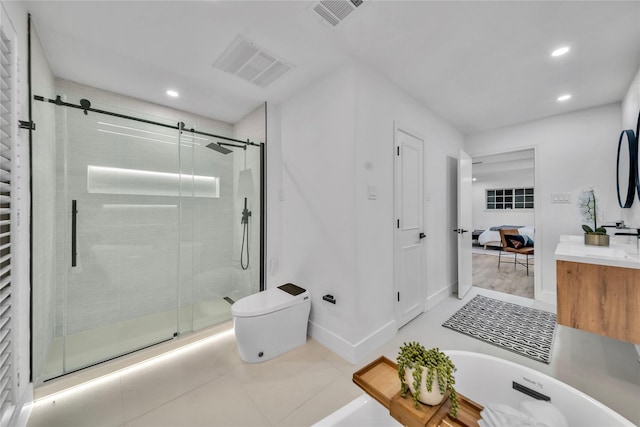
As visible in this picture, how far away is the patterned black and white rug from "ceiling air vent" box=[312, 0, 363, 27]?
285 centimetres

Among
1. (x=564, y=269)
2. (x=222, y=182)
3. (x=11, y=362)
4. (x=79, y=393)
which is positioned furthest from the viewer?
(x=222, y=182)

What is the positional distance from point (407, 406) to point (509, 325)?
2440 mm

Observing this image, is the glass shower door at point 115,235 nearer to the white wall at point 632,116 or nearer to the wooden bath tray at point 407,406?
the wooden bath tray at point 407,406

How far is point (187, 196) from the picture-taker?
2.48 m

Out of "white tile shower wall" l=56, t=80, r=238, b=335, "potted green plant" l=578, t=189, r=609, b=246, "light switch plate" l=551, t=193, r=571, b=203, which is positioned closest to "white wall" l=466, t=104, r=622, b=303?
"light switch plate" l=551, t=193, r=571, b=203

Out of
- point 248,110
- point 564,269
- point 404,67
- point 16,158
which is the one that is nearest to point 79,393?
point 16,158

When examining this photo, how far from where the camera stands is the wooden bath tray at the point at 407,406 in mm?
757

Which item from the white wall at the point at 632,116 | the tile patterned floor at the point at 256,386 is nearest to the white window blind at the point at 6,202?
the tile patterned floor at the point at 256,386

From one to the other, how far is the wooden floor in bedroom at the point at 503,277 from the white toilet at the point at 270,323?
3.12m

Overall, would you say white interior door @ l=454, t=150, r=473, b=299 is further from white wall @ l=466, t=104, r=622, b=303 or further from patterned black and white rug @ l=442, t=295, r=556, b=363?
white wall @ l=466, t=104, r=622, b=303

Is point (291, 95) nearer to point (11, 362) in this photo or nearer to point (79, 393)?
point (11, 362)

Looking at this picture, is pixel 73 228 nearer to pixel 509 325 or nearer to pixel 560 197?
pixel 509 325

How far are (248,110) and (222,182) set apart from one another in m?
0.98

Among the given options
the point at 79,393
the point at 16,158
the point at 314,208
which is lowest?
the point at 79,393
